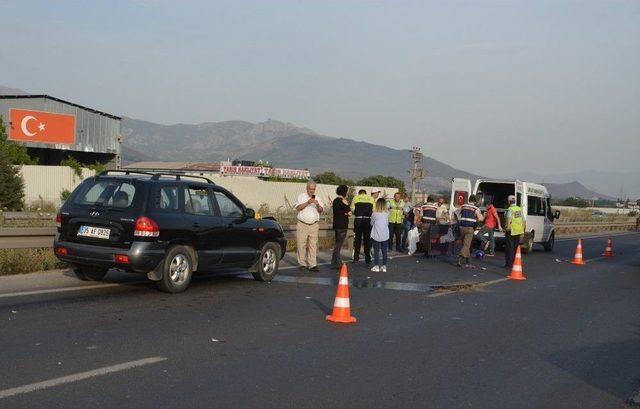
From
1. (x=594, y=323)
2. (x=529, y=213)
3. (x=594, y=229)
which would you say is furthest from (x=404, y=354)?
(x=594, y=229)

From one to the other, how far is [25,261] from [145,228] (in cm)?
346

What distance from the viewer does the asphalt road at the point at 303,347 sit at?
18.2 ft

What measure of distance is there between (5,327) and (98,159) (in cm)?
4781

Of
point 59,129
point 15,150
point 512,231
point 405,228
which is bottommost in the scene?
point 405,228

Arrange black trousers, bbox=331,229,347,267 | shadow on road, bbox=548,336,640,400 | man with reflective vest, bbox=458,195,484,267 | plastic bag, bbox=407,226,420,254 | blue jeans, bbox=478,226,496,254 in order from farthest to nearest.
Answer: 1. blue jeans, bbox=478,226,496,254
2. plastic bag, bbox=407,226,420,254
3. man with reflective vest, bbox=458,195,484,267
4. black trousers, bbox=331,229,347,267
5. shadow on road, bbox=548,336,640,400

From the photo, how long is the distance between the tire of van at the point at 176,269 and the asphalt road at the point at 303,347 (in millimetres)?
243

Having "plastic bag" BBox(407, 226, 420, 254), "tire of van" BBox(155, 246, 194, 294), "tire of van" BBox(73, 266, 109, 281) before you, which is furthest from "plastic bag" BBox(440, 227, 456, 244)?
"tire of van" BBox(73, 266, 109, 281)

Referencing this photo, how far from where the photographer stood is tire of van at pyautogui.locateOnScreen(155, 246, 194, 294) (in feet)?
32.7

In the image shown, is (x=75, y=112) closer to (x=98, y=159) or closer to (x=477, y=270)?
(x=98, y=159)

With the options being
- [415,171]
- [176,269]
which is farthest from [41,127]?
[176,269]

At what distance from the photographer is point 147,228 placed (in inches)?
380

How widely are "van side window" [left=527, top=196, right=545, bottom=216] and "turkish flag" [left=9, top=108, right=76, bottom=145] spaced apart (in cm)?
3507

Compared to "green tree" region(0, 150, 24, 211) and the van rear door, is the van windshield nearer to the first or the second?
the van rear door

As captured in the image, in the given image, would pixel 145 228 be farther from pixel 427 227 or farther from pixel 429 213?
pixel 429 213
